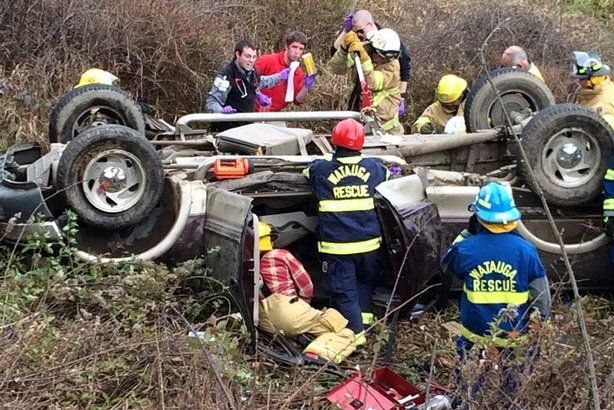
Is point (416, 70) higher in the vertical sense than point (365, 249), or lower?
higher

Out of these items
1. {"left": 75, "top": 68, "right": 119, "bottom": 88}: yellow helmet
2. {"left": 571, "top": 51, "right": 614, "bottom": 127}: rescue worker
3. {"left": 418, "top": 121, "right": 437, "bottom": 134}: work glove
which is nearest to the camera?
{"left": 571, "top": 51, "right": 614, "bottom": 127}: rescue worker

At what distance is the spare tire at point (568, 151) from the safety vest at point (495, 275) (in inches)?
47.1

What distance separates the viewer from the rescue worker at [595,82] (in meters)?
6.76

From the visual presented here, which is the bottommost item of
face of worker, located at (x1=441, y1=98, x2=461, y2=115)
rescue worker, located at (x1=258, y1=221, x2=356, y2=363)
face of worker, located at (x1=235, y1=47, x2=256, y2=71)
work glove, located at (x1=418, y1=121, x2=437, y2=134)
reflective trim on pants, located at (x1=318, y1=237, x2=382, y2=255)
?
rescue worker, located at (x1=258, y1=221, x2=356, y2=363)

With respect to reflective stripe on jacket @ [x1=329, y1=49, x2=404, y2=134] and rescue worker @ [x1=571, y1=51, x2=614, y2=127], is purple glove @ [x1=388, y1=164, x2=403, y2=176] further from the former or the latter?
reflective stripe on jacket @ [x1=329, y1=49, x2=404, y2=134]

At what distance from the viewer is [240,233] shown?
478 centimetres

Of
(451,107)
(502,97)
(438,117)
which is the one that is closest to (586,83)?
(502,97)

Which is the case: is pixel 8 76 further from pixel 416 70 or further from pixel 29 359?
pixel 29 359

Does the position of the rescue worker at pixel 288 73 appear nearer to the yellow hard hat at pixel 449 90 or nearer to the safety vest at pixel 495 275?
the yellow hard hat at pixel 449 90

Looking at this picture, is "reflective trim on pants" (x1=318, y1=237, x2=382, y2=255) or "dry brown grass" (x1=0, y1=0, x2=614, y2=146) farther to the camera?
"dry brown grass" (x1=0, y1=0, x2=614, y2=146)

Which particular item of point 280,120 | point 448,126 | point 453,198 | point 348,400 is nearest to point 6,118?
point 280,120

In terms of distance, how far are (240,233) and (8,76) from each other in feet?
17.8

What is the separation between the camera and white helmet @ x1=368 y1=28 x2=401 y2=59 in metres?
7.80

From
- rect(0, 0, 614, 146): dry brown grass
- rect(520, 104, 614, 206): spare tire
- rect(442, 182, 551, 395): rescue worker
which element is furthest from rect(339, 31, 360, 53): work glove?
rect(442, 182, 551, 395): rescue worker
